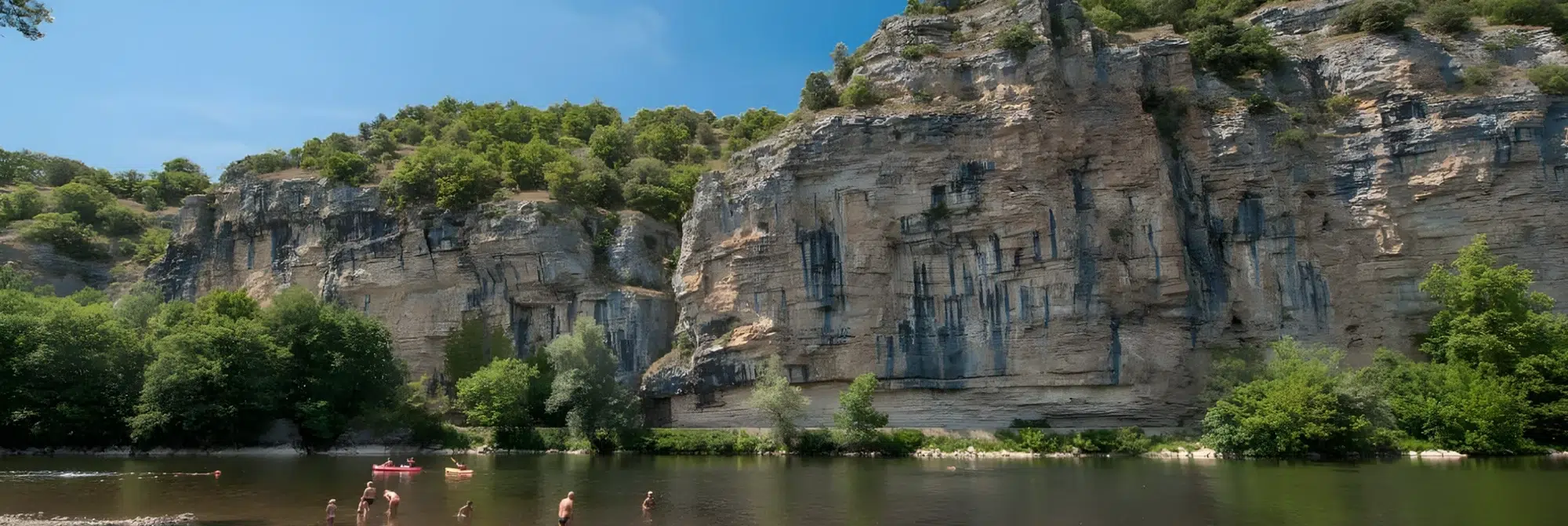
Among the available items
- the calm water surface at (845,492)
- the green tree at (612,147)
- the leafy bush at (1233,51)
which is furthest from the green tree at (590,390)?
the leafy bush at (1233,51)

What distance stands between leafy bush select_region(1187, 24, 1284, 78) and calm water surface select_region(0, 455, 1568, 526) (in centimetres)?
2491

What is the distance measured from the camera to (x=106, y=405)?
39.5 meters

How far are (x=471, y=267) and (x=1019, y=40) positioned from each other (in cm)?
3398

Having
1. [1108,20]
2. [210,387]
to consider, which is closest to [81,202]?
[210,387]

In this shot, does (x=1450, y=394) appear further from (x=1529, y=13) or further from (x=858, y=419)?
(x=1529, y=13)

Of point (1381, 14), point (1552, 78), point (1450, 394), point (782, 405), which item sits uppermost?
point (1381, 14)

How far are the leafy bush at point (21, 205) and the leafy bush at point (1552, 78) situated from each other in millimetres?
93061

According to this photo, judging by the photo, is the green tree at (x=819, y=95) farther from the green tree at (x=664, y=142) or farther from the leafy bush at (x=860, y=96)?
the green tree at (x=664, y=142)

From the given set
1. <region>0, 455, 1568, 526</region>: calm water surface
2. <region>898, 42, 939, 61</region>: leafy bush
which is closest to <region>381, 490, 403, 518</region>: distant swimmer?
<region>0, 455, 1568, 526</region>: calm water surface

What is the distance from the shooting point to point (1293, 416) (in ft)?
110

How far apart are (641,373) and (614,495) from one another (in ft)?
87.7

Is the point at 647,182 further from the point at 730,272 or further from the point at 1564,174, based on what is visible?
the point at 1564,174

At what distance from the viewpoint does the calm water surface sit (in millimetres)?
19688

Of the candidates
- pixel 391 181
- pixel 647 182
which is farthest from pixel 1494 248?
pixel 391 181
